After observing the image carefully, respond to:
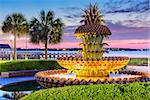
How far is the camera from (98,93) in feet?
11.1

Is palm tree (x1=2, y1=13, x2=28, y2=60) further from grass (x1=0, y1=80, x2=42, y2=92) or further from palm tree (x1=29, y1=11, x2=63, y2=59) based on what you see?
grass (x1=0, y1=80, x2=42, y2=92)

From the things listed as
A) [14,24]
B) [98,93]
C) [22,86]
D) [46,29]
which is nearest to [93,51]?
[22,86]

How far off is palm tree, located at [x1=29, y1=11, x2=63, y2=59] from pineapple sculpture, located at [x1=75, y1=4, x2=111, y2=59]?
692 cm

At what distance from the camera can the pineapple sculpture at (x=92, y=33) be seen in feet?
21.8

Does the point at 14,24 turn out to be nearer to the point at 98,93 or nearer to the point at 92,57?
the point at 92,57

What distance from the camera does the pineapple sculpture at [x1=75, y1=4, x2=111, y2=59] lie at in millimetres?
6659

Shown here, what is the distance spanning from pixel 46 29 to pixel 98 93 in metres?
10.8

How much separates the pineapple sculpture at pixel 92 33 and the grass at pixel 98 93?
3.23 m

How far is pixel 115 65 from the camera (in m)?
6.39

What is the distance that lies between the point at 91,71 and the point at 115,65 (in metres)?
0.66

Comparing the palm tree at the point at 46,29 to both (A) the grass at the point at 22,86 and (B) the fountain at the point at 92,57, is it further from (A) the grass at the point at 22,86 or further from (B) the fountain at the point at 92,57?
(B) the fountain at the point at 92,57

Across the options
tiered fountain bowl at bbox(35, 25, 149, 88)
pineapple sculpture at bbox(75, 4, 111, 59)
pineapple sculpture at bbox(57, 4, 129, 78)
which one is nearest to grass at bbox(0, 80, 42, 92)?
tiered fountain bowl at bbox(35, 25, 149, 88)

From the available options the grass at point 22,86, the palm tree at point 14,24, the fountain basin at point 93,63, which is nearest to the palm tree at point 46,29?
the palm tree at point 14,24

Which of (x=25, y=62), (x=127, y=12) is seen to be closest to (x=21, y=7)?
(x=25, y=62)
